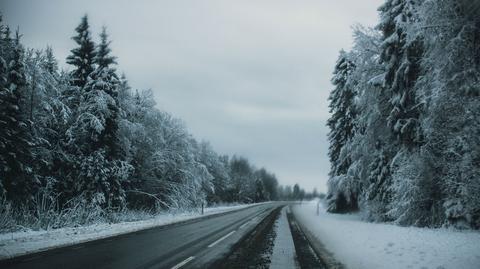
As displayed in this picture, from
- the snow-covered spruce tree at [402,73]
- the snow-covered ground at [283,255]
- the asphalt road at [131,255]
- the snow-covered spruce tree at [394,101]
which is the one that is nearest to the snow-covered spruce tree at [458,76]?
the snow-covered spruce tree at [394,101]

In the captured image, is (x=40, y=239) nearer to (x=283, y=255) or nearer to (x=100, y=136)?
(x=283, y=255)

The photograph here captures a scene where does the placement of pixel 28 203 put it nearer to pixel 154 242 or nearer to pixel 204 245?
pixel 154 242

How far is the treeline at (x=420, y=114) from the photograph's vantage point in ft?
32.7

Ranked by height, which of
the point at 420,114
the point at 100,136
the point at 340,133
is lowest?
the point at 100,136

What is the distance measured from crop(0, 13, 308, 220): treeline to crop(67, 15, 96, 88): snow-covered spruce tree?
0.06 m

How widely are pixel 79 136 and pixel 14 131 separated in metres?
5.29

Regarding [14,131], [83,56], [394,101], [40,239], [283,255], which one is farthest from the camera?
[83,56]

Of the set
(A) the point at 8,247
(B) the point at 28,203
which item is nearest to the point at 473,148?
(A) the point at 8,247

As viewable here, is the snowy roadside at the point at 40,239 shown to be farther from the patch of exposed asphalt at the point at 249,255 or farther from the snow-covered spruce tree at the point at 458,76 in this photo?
the snow-covered spruce tree at the point at 458,76

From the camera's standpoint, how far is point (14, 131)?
55.2 ft

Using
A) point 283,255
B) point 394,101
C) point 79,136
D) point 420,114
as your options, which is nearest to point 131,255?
point 283,255

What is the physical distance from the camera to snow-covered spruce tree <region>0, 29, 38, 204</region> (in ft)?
54.2

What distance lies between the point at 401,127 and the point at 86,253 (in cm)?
1476

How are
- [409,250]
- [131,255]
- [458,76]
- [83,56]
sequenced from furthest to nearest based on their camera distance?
[83,56]
[458,76]
[409,250]
[131,255]
